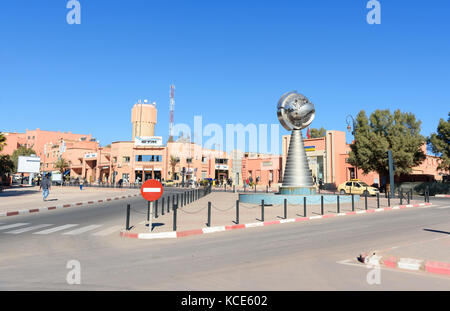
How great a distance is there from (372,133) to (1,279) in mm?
38067

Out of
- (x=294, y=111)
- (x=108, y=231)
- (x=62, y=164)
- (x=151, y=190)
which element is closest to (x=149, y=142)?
(x=62, y=164)

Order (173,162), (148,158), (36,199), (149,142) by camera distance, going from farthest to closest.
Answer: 1. (149,142)
2. (148,158)
3. (173,162)
4. (36,199)

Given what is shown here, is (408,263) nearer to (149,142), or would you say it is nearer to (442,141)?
(442,141)

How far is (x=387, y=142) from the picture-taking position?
119 feet

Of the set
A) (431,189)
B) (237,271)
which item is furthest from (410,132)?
(237,271)

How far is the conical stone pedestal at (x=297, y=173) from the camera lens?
21562 millimetres

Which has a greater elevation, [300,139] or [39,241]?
[300,139]

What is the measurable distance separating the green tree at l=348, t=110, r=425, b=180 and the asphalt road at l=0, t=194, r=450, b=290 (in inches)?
1076

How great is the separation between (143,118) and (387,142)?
72.4m

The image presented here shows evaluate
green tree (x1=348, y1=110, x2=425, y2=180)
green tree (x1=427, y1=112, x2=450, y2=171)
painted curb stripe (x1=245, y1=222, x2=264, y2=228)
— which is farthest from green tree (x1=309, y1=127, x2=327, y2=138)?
painted curb stripe (x1=245, y1=222, x2=264, y2=228)

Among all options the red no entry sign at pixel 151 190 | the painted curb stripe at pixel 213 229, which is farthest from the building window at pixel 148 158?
the red no entry sign at pixel 151 190

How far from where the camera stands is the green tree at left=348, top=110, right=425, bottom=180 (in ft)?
118

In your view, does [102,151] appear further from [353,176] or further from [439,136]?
[439,136]
